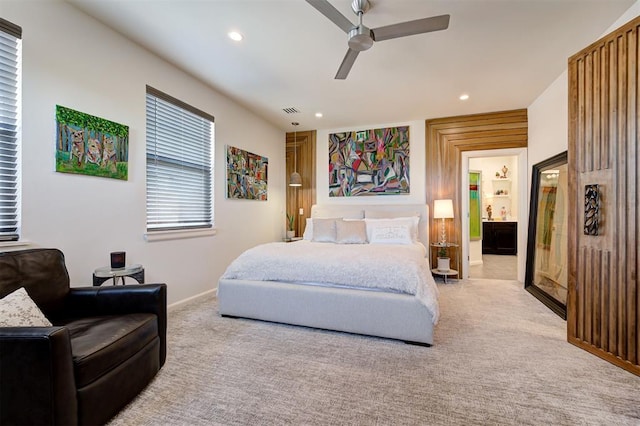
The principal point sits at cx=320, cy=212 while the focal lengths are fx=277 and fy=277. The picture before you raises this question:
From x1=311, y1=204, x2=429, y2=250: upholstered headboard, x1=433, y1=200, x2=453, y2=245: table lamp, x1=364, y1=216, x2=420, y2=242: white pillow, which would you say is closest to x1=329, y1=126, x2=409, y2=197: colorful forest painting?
x1=311, y1=204, x2=429, y2=250: upholstered headboard

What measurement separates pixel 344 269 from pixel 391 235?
1.63 metres

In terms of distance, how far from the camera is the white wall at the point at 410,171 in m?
4.98

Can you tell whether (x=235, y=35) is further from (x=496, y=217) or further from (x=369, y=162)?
(x=496, y=217)

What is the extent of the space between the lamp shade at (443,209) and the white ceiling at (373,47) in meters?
1.53

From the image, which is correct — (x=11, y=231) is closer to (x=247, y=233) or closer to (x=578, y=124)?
(x=247, y=233)

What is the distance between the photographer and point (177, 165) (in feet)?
11.0

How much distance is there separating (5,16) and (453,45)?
11.8 feet

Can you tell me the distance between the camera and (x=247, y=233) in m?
4.59

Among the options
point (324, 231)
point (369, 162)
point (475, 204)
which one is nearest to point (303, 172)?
point (369, 162)

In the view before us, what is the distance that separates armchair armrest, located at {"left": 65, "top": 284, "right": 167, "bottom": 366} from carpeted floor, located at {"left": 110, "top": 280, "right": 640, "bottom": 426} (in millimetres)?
503

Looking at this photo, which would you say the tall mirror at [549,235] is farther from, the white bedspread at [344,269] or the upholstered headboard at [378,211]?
the white bedspread at [344,269]

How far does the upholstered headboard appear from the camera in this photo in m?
4.76

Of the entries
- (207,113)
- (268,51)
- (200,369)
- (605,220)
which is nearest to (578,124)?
(605,220)

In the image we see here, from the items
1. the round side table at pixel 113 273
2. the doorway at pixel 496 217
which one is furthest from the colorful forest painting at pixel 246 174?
the doorway at pixel 496 217
